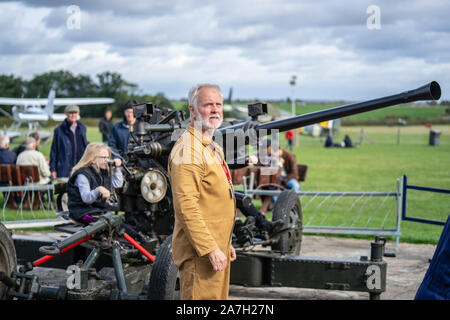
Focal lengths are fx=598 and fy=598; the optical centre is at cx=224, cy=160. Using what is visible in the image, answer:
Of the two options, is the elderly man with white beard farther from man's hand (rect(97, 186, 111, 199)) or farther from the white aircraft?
the white aircraft

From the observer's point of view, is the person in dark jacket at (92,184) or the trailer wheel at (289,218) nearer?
the person in dark jacket at (92,184)

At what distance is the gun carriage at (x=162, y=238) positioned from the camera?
4793 mm

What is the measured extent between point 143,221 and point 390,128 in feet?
221

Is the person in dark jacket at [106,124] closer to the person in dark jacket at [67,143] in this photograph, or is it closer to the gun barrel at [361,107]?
the person in dark jacket at [67,143]

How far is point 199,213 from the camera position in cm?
319

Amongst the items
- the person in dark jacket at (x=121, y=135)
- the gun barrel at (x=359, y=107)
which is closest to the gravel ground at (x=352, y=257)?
the gun barrel at (x=359, y=107)

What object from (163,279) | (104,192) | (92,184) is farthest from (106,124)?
(163,279)

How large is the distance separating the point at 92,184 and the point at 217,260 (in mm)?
2938

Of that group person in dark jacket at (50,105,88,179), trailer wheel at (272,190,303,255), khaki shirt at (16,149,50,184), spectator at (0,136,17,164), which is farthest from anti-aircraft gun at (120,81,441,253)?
spectator at (0,136,17,164)

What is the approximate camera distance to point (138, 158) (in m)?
5.81

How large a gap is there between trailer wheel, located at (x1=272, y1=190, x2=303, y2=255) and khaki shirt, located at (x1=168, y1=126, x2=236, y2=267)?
3167mm

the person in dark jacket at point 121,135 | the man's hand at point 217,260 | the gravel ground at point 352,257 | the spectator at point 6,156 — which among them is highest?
the person in dark jacket at point 121,135

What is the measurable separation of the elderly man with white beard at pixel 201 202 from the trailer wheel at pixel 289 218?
125 inches
